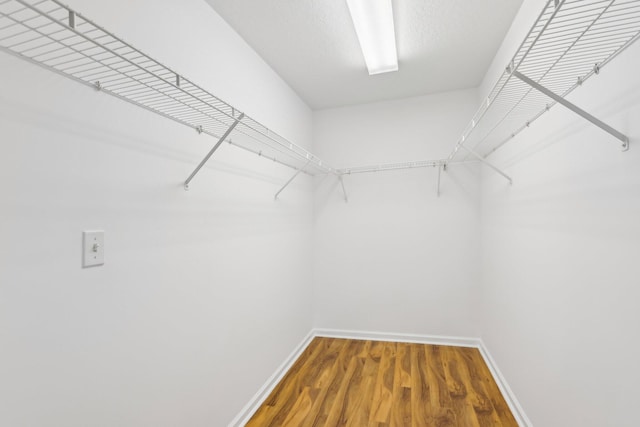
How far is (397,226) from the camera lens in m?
2.99

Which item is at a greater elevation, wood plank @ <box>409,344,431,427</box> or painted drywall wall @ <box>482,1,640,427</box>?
painted drywall wall @ <box>482,1,640,427</box>

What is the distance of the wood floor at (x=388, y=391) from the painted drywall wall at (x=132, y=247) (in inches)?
13.1

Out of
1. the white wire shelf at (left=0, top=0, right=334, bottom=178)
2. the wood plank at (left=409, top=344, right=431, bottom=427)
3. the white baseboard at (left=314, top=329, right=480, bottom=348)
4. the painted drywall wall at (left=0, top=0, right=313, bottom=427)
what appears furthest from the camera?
the white baseboard at (left=314, top=329, right=480, bottom=348)

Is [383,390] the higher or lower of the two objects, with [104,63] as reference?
lower

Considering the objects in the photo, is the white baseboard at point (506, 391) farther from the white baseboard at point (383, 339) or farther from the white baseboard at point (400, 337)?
the white baseboard at point (400, 337)

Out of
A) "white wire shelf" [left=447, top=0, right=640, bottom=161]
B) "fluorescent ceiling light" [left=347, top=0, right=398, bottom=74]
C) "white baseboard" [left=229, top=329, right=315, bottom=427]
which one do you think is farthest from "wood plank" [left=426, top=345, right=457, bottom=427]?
"fluorescent ceiling light" [left=347, top=0, right=398, bottom=74]

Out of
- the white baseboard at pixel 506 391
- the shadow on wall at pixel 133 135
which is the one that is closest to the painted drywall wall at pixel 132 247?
the shadow on wall at pixel 133 135

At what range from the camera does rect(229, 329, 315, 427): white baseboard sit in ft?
5.90

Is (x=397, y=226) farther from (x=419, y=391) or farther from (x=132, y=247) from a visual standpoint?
(x=132, y=247)

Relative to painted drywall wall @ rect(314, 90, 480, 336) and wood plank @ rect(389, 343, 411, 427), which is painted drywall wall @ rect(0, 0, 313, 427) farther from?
painted drywall wall @ rect(314, 90, 480, 336)

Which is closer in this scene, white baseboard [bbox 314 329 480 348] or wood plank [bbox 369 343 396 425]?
wood plank [bbox 369 343 396 425]

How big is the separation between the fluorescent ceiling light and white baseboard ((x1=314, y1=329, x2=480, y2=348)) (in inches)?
94.9

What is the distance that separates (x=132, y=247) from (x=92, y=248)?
0.16m

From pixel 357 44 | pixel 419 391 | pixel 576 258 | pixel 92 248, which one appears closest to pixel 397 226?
pixel 419 391
